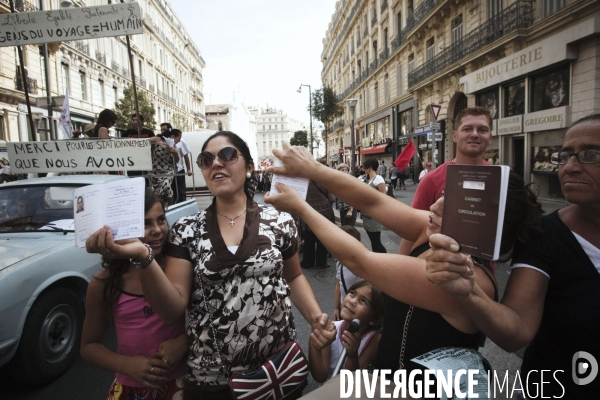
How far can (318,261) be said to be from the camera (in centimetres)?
636

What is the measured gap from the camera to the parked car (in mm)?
2717

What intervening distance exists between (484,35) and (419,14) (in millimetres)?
7807

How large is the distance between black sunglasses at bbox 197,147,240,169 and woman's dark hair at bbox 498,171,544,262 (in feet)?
3.97

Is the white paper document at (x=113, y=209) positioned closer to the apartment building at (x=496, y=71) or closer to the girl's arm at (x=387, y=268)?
the girl's arm at (x=387, y=268)

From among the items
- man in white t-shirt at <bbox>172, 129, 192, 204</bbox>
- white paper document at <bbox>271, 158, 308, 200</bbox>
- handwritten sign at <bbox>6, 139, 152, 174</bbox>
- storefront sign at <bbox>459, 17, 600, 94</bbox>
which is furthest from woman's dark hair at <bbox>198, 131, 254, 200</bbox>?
storefront sign at <bbox>459, 17, 600, 94</bbox>

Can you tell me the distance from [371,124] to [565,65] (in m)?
24.3

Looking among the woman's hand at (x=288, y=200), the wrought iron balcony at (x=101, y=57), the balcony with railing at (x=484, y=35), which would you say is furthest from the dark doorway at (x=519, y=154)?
the wrought iron balcony at (x=101, y=57)

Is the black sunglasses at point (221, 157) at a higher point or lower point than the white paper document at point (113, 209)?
higher

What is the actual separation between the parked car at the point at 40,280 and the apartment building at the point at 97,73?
1510 mm

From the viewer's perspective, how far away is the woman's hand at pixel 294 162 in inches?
57.1

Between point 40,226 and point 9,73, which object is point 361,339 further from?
point 9,73

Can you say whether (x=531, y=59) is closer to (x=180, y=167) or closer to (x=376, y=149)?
(x=180, y=167)

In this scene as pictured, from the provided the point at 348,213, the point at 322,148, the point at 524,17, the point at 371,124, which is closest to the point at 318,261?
the point at 348,213

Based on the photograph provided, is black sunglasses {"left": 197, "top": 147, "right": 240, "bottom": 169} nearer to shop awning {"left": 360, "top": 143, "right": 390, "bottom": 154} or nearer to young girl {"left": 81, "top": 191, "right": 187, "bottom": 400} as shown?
young girl {"left": 81, "top": 191, "right": 187, "bottom": 400}
